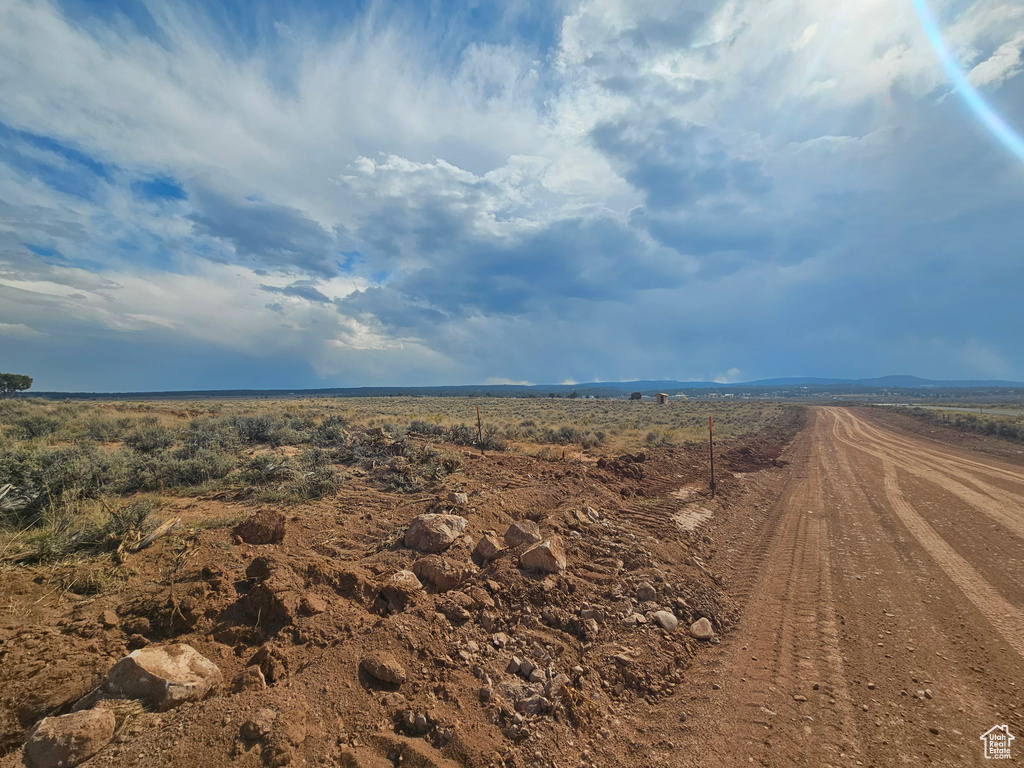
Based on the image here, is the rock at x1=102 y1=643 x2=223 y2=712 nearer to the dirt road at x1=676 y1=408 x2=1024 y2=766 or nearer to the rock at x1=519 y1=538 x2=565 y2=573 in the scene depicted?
the rock at x1=519 y1=538 x2=565 y2=573

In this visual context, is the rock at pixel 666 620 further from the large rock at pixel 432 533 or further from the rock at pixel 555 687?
the large rock at pixel 432 533

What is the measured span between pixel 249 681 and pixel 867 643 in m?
7.10

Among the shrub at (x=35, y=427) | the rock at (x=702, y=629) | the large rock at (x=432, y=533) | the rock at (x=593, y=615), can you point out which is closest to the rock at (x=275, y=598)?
the large rock at (x=432, y=533)

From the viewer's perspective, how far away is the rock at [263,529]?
642 cm

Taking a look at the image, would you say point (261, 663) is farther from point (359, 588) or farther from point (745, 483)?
point (745, 483)

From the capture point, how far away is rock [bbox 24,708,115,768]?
2.88 metres

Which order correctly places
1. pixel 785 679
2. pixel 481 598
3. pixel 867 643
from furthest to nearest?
pixel 481 598, pixel 867 643, pixel 785 679

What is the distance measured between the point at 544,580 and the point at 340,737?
3.21 metres

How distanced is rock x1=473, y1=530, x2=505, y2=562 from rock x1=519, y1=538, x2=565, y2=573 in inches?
17.3

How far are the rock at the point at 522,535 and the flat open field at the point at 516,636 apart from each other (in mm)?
164

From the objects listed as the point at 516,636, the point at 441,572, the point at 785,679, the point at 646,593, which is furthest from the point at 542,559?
the point at 785,679

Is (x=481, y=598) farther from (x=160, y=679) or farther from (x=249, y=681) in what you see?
(x=160, y=679)

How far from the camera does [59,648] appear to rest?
151 inches

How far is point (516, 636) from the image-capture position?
5211 mm
